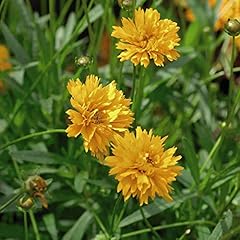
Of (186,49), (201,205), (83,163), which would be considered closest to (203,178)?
(201,205)

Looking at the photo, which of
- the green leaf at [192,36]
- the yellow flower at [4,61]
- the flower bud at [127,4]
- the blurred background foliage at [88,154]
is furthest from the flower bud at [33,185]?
the green leaf at [192,36]

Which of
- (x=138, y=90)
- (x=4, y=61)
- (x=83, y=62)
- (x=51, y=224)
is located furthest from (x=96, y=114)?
(x=4, y=61)

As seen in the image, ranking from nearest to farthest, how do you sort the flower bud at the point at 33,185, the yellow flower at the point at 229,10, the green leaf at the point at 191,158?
the flower bud at the point at 33,185
the green leaf at the point at 191,158
the yellow flower at the point at 229,10

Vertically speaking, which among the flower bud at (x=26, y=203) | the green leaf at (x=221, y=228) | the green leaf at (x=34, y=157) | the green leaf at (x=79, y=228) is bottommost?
the green leaf at (x=79, y=228)

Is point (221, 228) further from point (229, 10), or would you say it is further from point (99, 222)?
point (229, 10)

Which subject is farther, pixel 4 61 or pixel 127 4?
pixel 4 61

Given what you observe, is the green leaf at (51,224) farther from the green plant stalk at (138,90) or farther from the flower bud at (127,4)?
the flower bud at (127,4)

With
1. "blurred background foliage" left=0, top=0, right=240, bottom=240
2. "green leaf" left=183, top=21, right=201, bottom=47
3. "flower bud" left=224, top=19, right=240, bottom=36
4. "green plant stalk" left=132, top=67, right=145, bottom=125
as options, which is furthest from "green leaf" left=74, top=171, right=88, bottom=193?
"green leaf" left=183, top=21, right=201, bottom=47

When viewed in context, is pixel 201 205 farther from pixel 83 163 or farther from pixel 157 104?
pixel 157 104
